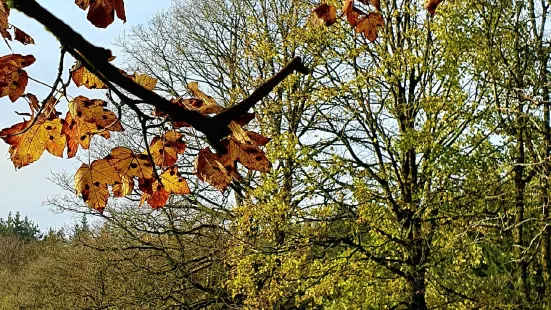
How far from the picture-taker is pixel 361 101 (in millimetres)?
8852

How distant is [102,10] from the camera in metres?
0.92

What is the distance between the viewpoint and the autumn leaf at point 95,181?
102 cm

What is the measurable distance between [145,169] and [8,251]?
84.5ft

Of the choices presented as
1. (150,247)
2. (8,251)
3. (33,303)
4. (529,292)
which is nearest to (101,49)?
(529,292)

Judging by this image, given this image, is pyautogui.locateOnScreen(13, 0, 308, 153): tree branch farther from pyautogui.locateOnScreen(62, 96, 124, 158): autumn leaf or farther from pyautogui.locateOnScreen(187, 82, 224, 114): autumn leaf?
pyautogui.locateOnScreen(62, 96, 124, 158): autumn leaf

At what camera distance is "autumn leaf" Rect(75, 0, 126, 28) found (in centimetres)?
91

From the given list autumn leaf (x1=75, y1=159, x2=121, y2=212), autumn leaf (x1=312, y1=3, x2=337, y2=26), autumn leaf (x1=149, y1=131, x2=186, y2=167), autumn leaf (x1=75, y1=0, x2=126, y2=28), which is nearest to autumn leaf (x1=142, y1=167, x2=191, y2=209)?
autumn leaf (x1=149, y1=131, x2=186, y2=167)

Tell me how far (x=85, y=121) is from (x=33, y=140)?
95mm

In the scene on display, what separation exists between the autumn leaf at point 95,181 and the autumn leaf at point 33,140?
122 mm

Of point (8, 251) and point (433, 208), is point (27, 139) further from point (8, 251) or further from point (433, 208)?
point (8, 251)

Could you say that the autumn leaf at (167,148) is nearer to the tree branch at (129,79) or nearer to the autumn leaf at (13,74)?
the autumn leaf at (13,74)

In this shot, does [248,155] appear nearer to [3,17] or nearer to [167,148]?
[167,148]

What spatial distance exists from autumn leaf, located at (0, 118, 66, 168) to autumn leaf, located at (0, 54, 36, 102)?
6 cm

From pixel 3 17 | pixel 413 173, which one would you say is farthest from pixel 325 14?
pixel 413 173
